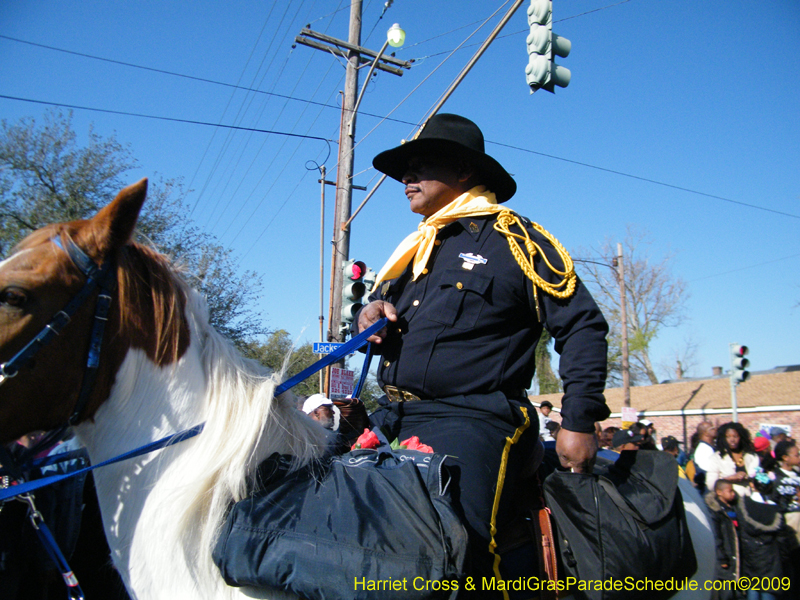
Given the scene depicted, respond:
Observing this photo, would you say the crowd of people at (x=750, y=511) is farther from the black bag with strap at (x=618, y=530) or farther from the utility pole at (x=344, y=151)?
the utility pole at (x=344, y=151)

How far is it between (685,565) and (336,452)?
1.44 meters

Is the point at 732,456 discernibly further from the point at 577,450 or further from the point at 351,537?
the point at 351,537

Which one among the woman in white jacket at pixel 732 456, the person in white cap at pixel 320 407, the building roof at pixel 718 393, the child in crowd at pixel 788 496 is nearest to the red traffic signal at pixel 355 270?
the person in white cap at pixel 320 407

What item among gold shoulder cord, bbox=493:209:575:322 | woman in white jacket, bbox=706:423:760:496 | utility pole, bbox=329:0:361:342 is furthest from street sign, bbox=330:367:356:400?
gold shoulder cord, bbox=493:209:575:322

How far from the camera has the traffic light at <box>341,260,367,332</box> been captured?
356 inches

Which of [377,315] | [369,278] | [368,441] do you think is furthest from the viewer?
[369,278]

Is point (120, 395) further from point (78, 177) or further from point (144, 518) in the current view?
point (78, 177)

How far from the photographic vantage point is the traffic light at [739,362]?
11758mm

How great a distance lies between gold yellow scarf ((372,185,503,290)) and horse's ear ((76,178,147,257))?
122 cm

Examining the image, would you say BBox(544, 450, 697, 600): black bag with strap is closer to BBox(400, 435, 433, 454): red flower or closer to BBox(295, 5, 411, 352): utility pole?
BBox(400, 435, 433, 454): red flower

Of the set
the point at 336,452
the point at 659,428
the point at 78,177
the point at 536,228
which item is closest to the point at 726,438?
the point at 536,228

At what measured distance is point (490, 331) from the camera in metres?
2.26

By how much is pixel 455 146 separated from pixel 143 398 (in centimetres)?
170

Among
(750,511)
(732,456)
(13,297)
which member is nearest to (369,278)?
(732,456)
